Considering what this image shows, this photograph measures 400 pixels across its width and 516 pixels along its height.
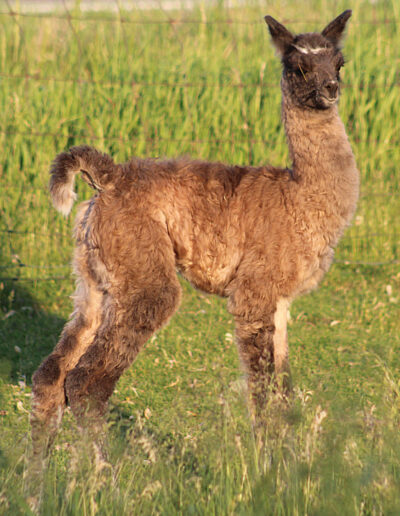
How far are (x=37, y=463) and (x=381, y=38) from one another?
7.00 m

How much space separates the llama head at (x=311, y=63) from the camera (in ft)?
13.5

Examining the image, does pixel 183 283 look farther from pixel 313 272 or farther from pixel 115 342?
pixel 115 342

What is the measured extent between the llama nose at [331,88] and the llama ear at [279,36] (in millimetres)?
465

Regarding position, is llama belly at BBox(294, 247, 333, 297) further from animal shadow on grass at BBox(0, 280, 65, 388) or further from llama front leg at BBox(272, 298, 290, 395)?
animal shadow on grass at BBox(0, 280, 65, 388)

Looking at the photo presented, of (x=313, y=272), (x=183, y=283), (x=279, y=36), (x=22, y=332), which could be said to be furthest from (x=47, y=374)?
(x=183, y=283)

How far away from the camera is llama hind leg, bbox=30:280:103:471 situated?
12.3 feet

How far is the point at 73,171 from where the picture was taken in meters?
3.98

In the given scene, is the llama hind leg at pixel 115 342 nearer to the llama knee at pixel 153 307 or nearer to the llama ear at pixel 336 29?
the llama knee at pixel 153 307

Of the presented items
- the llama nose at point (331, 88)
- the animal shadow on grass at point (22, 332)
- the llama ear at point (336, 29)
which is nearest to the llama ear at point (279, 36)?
the llama ear at point (336, 29)

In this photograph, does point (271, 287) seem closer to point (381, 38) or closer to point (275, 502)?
point (275, 502)

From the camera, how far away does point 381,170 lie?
7777 millimetres

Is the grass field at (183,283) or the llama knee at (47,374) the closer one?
the grass field at (183,283)

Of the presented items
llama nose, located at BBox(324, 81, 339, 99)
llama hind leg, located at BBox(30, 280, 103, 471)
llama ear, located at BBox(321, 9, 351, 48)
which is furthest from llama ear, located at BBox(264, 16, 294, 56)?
llama hind leg, located at BBox(30, 280, 103, 471)

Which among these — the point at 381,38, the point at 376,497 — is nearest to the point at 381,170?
the point at 381,38
